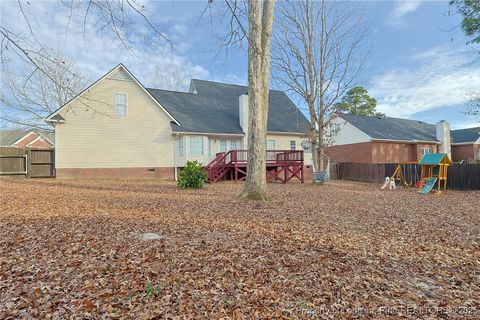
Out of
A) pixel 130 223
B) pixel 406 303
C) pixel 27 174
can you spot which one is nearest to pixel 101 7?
pixel 130 223

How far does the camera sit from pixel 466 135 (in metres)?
30.1

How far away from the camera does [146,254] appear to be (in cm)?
398

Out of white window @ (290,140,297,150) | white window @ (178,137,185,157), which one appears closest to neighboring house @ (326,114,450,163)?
white window @ (290,140,297,150)

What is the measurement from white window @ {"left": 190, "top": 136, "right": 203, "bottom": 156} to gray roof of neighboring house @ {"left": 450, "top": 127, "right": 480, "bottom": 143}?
28.4m

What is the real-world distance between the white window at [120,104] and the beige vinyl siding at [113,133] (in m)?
0.19

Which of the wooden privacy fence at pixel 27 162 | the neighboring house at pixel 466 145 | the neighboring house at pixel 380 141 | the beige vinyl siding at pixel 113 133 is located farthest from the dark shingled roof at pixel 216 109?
the neighboring house at pixel 466 145

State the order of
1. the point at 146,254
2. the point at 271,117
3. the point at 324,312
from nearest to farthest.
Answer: the point at 324,312
the point at 146,254
the point at 271,117

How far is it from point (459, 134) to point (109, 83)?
35776 mm

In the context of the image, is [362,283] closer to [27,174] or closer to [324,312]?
[324,312]

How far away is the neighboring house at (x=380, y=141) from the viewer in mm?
24562

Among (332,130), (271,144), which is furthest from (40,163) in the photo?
(332,130)

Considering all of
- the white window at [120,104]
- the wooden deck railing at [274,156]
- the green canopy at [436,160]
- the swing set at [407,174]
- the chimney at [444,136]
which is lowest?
the swing set at [407,174]

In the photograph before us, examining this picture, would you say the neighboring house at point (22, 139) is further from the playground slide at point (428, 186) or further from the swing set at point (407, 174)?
the playground slide at point (428, 186)

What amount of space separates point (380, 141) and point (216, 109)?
14.7 m
